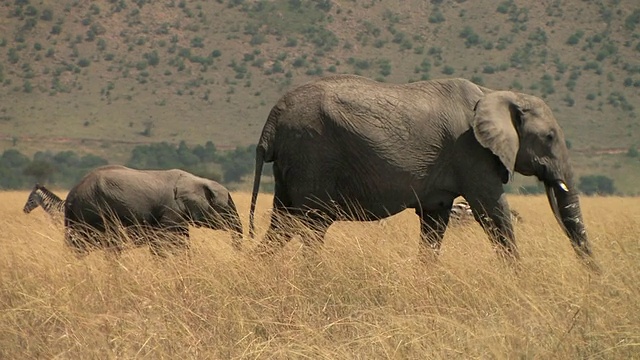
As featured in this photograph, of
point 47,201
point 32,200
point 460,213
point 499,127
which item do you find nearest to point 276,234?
point 499,127

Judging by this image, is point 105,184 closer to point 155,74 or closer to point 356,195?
point 356,195

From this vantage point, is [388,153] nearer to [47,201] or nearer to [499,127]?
[499,127]

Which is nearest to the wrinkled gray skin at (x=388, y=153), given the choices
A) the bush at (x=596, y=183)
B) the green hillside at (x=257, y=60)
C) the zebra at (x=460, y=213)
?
the zebra at (x=460, y=213)

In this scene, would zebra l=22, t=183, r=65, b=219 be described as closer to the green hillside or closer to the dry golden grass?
the dry golden grass

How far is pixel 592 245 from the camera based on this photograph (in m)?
9.11

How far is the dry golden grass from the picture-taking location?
18.2 ft

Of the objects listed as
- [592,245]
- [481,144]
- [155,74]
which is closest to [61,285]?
[481,144]

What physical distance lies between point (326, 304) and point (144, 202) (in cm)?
622

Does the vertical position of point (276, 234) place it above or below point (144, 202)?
above

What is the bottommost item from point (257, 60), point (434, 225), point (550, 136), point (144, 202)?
point (257, 60)

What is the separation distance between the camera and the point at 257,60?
2849 inches

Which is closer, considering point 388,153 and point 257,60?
point 388,153

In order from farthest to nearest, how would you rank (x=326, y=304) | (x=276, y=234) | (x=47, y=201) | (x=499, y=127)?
(x=47, y=201) → (x=499, y=127) → (x=276, y=234) → (x=326, y=304)

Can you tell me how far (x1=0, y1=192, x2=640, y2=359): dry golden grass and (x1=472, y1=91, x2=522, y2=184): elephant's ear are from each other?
705 mm
